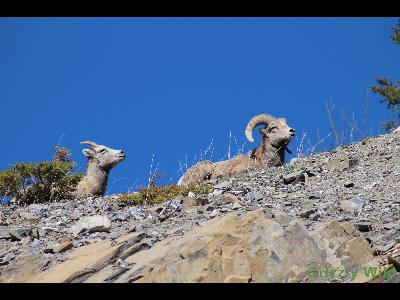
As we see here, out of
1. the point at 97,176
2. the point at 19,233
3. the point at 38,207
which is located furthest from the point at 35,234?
the point at 97,176

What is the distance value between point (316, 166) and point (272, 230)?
6116mm

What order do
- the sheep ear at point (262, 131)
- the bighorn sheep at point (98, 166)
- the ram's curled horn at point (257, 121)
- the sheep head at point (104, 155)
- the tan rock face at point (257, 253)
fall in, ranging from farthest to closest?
the ram's curled horn at point (257, 121)
the sheep ear at point (262, 131)
the sheep head at point (104, 155)
the bighorn sheep at point (98, 166)
the tan rock face at point (257, 253)

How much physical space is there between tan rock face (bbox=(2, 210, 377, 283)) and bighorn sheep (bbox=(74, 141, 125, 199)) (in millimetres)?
8431

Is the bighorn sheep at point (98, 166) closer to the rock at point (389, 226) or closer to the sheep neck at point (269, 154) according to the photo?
the sheep neck at point (269, 154)

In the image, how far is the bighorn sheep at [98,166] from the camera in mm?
15594

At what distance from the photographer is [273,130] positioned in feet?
58.6

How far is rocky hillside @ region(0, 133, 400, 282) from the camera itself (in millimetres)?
6082

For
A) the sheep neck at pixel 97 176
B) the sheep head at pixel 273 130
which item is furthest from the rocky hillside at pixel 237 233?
the sheep head at pixel 273 130

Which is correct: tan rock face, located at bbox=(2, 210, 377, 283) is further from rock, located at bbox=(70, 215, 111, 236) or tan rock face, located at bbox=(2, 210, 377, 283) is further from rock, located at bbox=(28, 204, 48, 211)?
rock, located at bbox=(28, 204, 48, 211)

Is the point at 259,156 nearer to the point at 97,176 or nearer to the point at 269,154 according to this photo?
the point at 269,154

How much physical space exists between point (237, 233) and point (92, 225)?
320 cm
